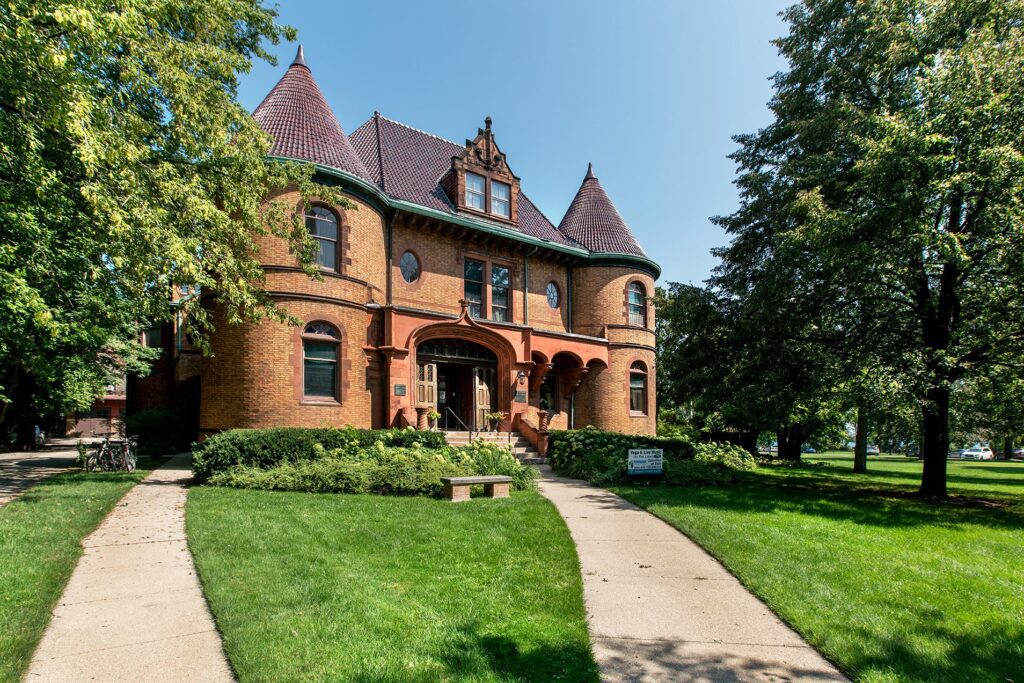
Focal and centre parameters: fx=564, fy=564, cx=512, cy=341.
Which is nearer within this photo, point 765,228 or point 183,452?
point 765,228

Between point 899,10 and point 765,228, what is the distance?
20.1ft

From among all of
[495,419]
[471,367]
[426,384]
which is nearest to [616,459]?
[495,419]

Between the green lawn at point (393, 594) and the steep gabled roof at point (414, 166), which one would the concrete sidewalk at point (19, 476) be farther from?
the steep gabled roof at point (414, 166)

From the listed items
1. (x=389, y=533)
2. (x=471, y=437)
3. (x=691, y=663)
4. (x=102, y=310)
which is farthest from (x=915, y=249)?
(x=102, y=310)

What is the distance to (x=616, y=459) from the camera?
1449cm

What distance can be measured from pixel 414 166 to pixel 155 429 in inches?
558

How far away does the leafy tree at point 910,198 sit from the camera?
432 inches

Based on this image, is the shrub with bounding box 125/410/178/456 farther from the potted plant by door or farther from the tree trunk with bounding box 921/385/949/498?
the tree trunk with bounding box 921/385/949/498

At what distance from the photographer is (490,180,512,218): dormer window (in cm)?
2177

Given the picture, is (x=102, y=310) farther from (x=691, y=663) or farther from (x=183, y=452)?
(x=691, y=663)

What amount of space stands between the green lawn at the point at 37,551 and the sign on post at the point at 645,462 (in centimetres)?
1027

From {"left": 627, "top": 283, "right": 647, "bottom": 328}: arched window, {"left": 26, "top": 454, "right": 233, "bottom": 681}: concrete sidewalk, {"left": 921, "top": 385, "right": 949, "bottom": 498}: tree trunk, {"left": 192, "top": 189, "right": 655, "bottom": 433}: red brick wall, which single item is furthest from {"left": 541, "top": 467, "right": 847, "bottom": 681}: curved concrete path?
{"left": 627, "top": 283, "right": 647, "bottom": 328}: arched window

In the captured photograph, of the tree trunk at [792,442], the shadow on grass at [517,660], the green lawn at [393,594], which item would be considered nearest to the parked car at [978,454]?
the tree trunk at [792,442]

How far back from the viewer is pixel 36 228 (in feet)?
30.9
